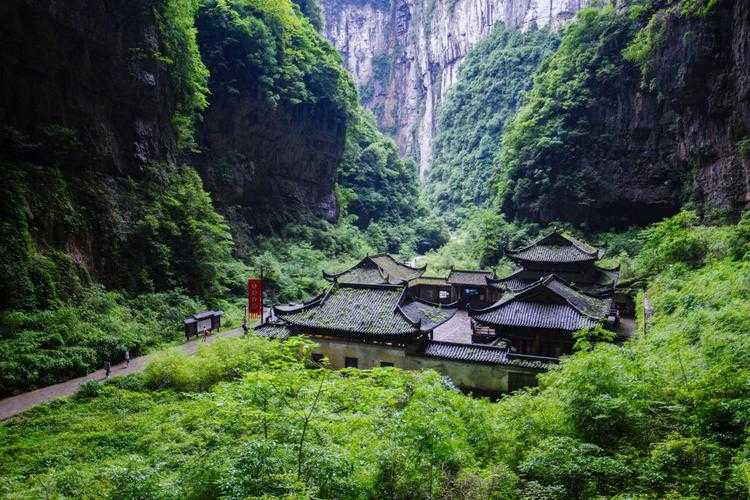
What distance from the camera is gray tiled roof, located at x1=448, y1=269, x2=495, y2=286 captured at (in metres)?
37.0

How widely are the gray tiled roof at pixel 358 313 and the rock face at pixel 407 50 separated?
88.3 m

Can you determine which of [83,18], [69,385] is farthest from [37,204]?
[83,18]

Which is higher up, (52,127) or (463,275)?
(52,127)

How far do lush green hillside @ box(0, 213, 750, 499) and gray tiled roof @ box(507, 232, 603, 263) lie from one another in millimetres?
15803

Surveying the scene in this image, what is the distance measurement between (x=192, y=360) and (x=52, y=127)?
1592 centimetres

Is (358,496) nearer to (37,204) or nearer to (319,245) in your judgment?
(37,204)

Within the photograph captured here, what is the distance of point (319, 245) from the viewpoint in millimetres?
47875

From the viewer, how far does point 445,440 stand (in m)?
8.16

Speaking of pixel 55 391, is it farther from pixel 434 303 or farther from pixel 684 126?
pixel 684 126

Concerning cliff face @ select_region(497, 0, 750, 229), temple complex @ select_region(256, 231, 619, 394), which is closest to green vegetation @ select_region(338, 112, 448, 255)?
cliff face @ select_region(497, 0, 750, 229)

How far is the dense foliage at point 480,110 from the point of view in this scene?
79.9 metres

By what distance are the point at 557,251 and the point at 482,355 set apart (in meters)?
16.0

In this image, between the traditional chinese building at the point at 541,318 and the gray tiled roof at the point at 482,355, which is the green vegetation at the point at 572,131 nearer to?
the traditional chinese building at the point at 541,318

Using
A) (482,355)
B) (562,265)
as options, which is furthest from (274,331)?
(562,265)
